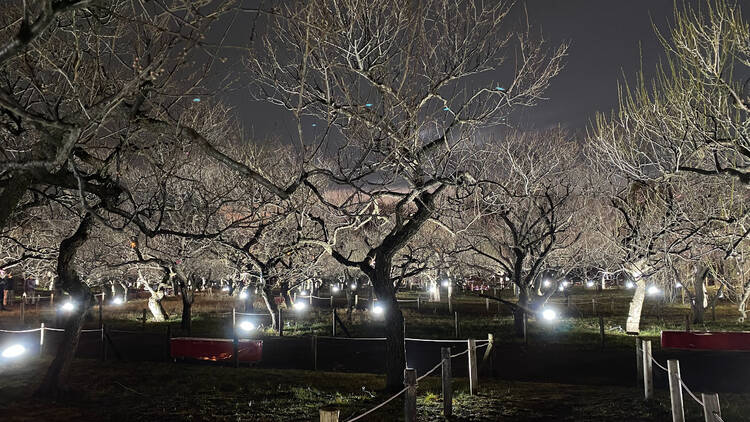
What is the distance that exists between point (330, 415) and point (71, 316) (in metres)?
8.85

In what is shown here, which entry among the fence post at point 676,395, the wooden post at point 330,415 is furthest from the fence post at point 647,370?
the wooden post at point 330,415

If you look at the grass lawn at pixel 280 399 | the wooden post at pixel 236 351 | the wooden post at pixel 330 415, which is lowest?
the grass lawn at pixel 280 399

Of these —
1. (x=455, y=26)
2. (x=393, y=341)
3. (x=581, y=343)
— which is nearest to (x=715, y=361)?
(x=581, y=343)

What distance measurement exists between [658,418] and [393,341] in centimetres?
499

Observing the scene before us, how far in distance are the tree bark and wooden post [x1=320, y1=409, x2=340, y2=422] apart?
808 cm

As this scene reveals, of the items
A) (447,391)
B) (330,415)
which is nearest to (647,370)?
(447,391)

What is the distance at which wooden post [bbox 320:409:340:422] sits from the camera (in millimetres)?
4141

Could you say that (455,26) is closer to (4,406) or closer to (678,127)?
(678,127)

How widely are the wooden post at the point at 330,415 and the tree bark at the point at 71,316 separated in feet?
26.5

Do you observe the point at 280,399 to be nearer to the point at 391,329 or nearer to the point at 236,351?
the point at 391,329

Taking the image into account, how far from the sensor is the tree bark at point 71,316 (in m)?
10.4

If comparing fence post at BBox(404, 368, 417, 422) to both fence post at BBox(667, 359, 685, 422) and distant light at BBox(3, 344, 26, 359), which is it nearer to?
fence post at BBox(667, 359, 685, 422)

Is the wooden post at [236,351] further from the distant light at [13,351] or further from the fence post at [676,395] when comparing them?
the fence post at [676,395]

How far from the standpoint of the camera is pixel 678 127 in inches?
416
